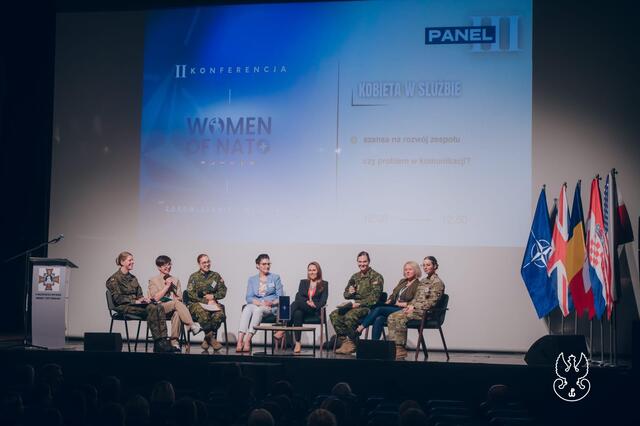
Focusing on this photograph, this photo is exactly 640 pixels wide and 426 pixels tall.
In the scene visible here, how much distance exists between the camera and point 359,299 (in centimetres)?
805

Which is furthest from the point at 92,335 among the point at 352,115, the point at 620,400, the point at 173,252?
the point at 620,400

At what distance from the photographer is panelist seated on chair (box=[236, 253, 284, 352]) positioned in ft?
26.3

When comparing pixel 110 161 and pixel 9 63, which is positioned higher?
pixel 9 63

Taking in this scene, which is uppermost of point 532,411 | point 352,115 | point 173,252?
point 352,115

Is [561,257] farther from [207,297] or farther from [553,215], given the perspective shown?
[207,297]

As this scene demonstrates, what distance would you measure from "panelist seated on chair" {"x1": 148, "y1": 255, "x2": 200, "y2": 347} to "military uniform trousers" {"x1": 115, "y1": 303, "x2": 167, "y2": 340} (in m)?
0.09

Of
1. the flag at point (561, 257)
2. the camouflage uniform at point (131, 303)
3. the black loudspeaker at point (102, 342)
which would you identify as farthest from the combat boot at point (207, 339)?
the flag at point (561, 257)

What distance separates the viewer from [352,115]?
8.67 metres

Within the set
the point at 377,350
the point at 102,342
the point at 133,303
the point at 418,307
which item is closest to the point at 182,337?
the point at 133,303

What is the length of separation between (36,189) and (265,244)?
2774 mm

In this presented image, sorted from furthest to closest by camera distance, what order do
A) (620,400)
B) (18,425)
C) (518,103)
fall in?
(518,103) → (620,400) → (18,425)

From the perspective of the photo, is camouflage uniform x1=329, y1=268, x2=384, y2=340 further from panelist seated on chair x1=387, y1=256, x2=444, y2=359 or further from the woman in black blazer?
panelist seated on chair x1=387, y1=256, x2=444, y2=359

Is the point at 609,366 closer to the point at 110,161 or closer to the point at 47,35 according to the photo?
the point at 110,161

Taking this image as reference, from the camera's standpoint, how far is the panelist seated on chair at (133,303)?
7.82 metres
